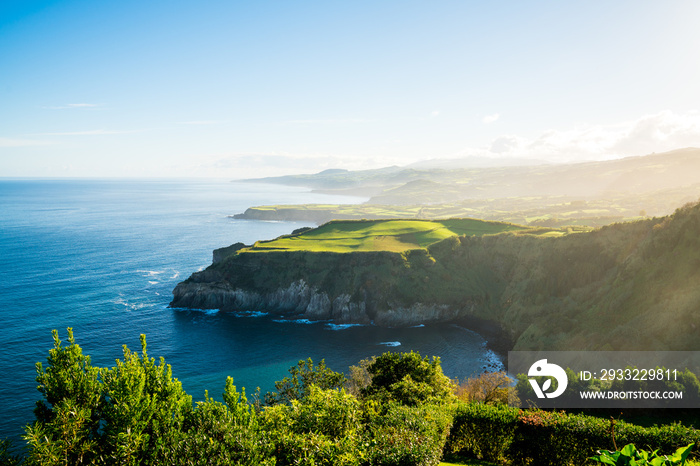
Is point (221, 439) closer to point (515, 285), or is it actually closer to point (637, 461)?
point (637, 461)

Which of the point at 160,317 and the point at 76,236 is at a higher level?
the point at 76,236

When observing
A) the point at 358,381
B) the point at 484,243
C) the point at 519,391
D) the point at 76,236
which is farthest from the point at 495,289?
the point at 76,236

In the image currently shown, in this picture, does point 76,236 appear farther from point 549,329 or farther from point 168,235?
point 549,329

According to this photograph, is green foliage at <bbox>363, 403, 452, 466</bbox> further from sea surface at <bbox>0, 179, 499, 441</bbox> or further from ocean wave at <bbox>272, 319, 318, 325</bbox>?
ocean wave at <bbox>272, 319, 318, 325</bbox>

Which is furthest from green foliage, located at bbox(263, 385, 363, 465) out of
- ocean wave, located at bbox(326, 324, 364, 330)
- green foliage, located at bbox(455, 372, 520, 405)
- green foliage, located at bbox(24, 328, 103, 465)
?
ocean wave, located at bbox(326, 324, 364, 330)

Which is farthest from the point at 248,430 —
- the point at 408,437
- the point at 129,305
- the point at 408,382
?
the point at 129,305
